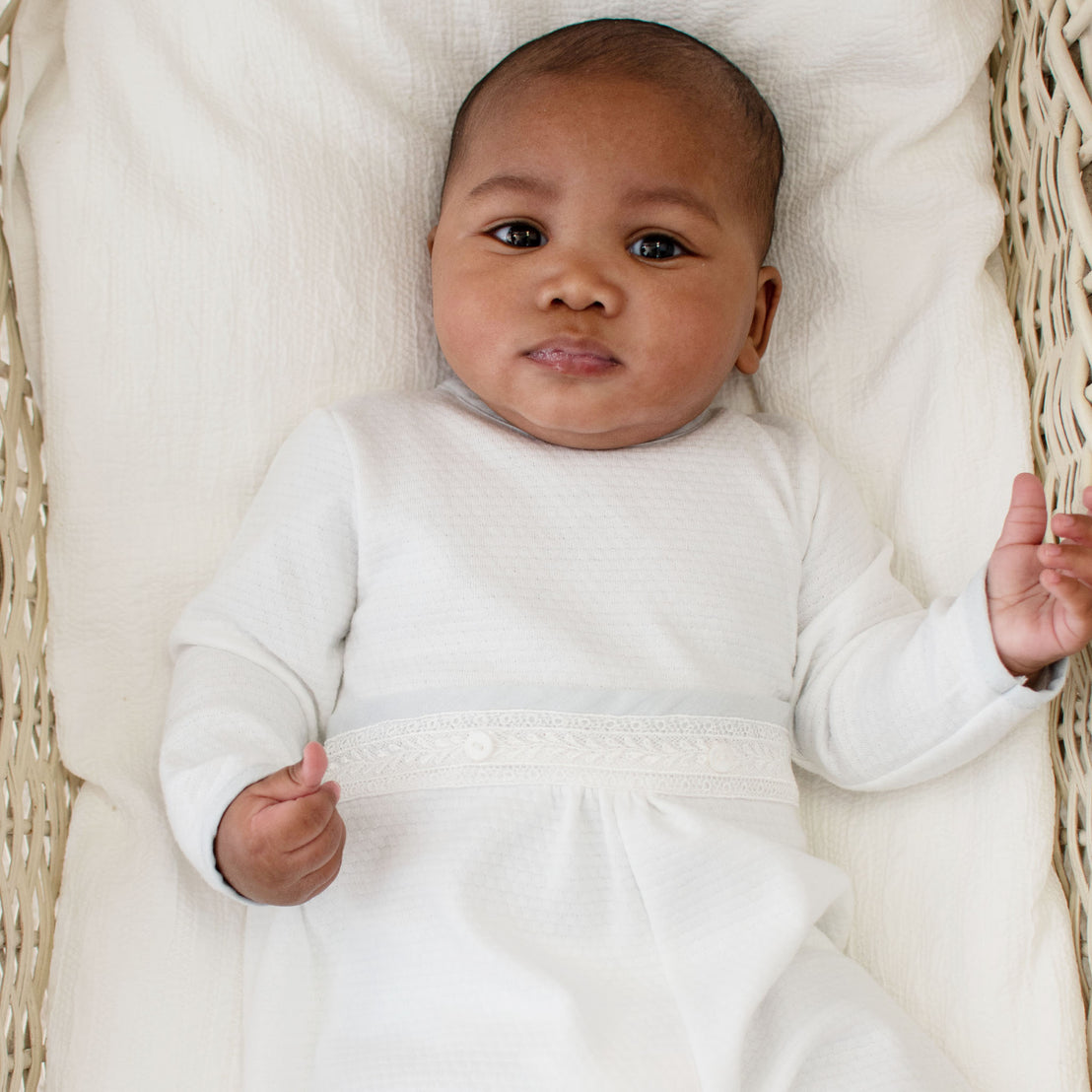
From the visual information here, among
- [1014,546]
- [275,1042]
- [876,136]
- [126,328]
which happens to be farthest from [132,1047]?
[876,136]

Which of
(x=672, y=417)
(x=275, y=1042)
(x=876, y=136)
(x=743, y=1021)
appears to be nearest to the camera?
(x=743, y=1021)

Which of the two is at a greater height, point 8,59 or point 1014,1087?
point 8,59

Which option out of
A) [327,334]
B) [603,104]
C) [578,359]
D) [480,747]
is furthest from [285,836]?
[603,104]

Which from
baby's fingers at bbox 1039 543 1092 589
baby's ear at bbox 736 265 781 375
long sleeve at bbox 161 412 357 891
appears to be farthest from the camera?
baby's ear at bbox 736 265 781 375

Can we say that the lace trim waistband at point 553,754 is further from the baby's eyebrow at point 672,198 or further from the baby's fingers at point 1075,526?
the baby's eyebrow at point 672,198

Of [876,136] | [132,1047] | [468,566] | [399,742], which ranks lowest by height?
[132,1047]

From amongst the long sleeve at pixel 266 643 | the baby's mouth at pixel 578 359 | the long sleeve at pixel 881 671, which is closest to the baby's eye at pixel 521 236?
the baby's mouth at pixel 578 359

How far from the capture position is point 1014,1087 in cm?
113

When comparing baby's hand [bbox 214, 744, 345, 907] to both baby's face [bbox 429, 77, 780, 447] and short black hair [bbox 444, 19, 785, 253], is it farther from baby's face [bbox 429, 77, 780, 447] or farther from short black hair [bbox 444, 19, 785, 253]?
short black hair [bbox 444, 19, 785, 253]

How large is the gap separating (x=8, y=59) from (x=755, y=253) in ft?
2.40

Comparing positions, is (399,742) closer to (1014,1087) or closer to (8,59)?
(1014,1087)

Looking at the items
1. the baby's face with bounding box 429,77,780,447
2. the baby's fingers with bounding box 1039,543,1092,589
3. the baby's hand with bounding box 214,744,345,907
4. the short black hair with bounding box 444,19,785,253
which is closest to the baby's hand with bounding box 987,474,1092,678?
the baby's fingers with bounding box 1039,543,1092,589

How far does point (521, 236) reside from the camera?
123 centimetres

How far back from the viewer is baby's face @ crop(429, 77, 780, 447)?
3.85ft
